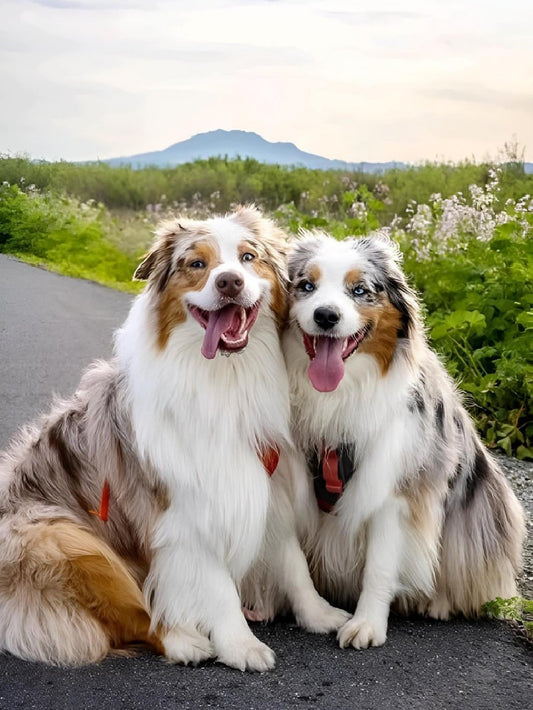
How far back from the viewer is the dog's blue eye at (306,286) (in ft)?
12.2

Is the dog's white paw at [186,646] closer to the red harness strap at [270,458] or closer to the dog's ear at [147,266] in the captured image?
the red harness strap at [270,458]

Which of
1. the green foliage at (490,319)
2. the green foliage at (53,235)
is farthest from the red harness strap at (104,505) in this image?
the green foliage at (53,235)

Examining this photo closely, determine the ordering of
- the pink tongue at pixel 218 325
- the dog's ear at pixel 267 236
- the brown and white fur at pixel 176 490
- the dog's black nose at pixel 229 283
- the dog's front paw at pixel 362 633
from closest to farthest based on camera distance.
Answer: the dog's black nose at pixel 229 283
the pink tongue at pixel 218 325
the brown and white fur at pixel 176 490
the dog's ear at pixel 267 236
the dog's front paw at pixel 362 633

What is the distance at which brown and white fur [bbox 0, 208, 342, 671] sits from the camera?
363 cm

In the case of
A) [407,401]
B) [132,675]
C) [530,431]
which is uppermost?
[407,401]

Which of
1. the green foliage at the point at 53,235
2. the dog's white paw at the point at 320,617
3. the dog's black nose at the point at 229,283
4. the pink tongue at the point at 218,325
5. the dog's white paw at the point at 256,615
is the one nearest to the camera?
the dog's black nose at the point at 229,283

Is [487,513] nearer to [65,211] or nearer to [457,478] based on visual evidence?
[457,478]

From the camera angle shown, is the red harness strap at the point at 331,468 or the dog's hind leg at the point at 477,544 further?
the dog's hind leg at the point at 477,544

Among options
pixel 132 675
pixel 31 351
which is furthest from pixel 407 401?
pixel 31 351

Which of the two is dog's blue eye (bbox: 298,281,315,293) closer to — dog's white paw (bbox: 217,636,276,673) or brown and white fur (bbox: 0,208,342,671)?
brown and white fur (bbox: 0,208,342,671)

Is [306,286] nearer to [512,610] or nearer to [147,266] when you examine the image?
[147,266]

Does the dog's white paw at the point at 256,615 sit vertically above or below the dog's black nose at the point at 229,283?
below

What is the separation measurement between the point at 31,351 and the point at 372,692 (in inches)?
287

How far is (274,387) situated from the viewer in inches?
148
